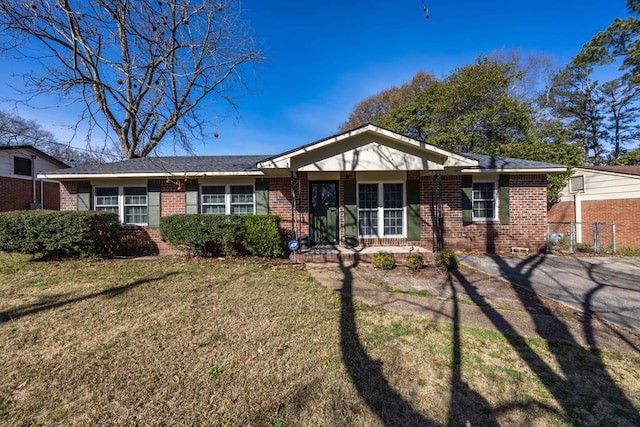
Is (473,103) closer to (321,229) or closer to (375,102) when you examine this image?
(375,102)

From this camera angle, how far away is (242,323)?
3.96 m

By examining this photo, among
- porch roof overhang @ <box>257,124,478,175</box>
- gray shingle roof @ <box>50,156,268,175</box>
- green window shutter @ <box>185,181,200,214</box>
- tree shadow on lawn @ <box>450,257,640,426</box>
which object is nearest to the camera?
tree shadow on lawn @ <box>450,257,640,426</box>

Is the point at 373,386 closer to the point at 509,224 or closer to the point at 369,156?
the point at 369,156

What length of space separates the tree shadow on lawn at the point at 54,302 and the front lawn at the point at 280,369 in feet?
0.11

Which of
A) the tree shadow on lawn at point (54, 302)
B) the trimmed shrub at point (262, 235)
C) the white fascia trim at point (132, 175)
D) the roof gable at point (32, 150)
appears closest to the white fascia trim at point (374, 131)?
the white fascia trim at point (132, 175)

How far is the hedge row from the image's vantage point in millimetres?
7938

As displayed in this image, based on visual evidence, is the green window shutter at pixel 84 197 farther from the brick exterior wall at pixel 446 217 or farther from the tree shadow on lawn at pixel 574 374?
the tree shadow on lawn at pixel 574 374

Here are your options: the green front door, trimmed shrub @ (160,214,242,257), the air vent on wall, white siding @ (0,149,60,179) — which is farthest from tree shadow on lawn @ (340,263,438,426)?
white siding @ (0,149,60,179)

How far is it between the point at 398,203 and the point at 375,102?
70.3ft

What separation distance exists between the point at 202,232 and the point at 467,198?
330 inches

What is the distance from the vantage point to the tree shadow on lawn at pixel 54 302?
4.21 meters

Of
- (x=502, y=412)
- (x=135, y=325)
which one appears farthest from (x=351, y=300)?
(x=135, y=325)

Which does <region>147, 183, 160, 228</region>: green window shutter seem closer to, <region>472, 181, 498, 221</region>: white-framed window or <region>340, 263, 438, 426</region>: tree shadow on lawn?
<region>340, 263, 438, 426</region>: tree shadow on lawn

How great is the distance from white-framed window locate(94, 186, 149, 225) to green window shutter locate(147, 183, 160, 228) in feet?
0.59
